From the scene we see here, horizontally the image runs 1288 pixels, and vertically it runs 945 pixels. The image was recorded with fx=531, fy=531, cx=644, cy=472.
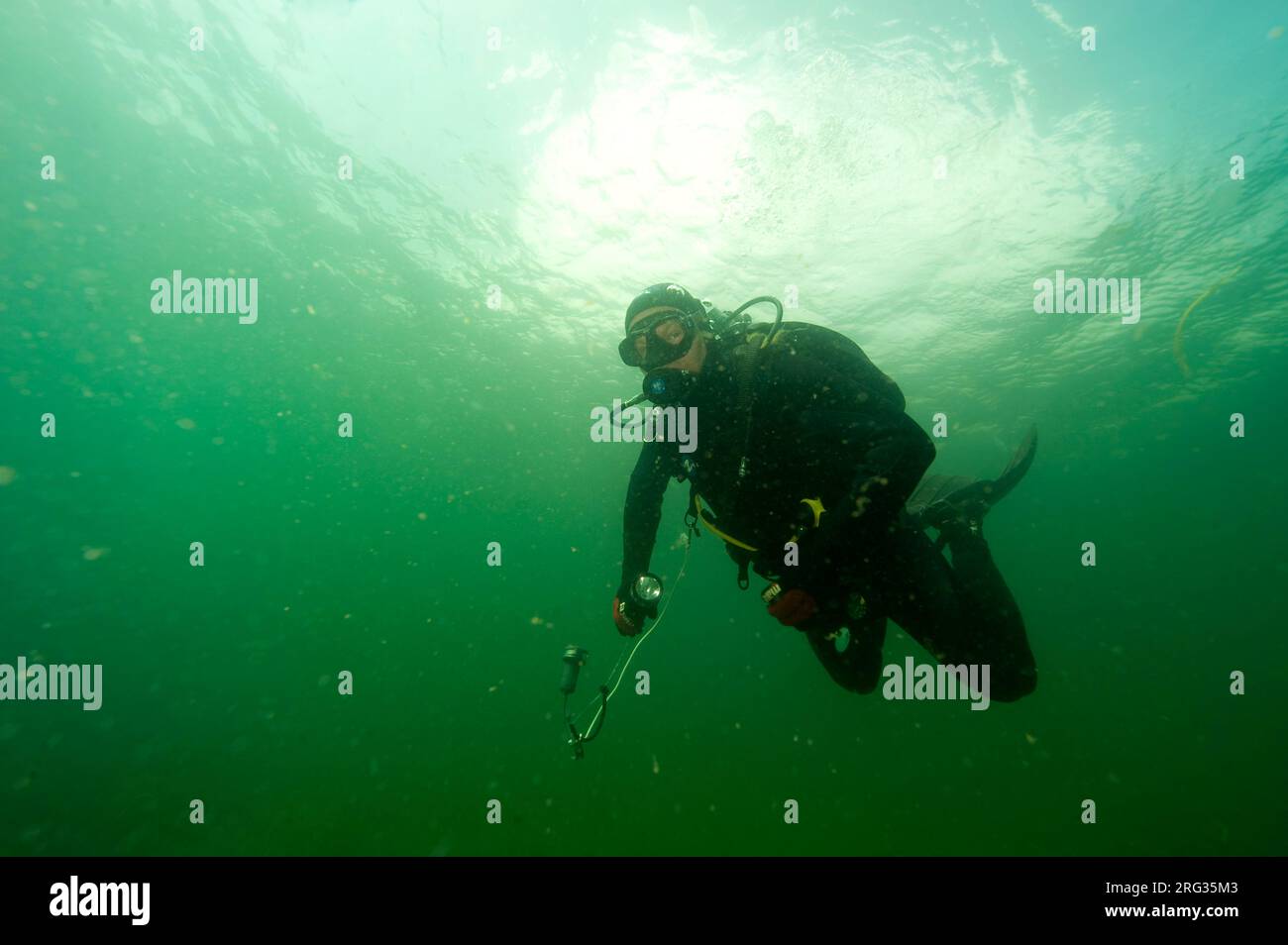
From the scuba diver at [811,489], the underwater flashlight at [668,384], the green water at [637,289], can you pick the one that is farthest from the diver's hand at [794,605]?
the green water at [637,289]

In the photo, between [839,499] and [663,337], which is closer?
[839,499]

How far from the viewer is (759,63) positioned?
10289 millimetres

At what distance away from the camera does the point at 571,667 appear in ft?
15.6

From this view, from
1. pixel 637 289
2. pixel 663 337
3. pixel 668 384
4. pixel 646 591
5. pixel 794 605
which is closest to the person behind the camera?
pixel 794 605

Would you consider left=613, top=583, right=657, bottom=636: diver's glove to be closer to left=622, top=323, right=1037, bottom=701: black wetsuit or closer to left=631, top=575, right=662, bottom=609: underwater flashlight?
left=631, top=575, right=662, bottom=609: underwater flashlight

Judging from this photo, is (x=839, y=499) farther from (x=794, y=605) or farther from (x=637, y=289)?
(x=637, y=289)

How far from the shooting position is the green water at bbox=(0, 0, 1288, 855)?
1080cm

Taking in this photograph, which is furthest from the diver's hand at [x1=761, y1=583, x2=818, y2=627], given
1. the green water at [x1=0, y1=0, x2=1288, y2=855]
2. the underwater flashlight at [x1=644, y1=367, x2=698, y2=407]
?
the green water at [x1=0, y1=0, x2=1288, y2=855]

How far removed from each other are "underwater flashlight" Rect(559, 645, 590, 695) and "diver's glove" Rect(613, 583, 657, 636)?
0.44 m

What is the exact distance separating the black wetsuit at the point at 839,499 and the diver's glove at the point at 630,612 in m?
0.21

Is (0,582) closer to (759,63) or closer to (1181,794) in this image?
(759,63)

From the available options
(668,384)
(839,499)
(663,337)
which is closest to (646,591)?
(668,384)

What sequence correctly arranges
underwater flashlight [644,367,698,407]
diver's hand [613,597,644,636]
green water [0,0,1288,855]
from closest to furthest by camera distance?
underwater flashlight [644,367,698,407] → diver's hand [613,597,644,636] → green water [0,0,1288,855]

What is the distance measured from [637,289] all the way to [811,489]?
14.3 metres
